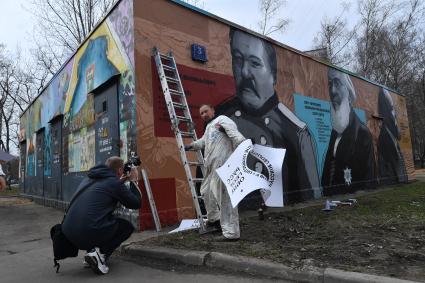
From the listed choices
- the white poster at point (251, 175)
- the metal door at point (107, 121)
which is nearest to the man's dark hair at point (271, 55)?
the metal door at point (107, 121)

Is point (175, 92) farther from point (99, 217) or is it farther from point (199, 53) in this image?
point (99, 217)

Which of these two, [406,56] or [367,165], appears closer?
[367,165]

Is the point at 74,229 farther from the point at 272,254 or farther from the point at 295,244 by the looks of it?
the point at 295,244

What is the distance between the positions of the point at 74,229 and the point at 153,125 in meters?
3.41

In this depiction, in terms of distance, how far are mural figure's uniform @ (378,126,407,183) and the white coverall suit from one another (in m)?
12.6

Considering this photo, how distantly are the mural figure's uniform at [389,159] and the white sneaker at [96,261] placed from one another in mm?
14610

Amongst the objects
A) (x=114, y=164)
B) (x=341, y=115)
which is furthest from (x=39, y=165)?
(x=114, y=164)

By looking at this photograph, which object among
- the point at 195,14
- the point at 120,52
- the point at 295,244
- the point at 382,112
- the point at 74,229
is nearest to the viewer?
the point at 74,229

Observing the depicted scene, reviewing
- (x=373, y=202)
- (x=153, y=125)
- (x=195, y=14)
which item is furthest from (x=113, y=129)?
(x=373, y=202)

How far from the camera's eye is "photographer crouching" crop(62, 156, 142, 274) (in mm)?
5184

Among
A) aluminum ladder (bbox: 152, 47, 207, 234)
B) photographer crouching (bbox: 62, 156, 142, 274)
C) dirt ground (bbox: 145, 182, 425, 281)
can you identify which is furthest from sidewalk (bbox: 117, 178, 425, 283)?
aluminum ladder (bbox: 152, 47, 207, 234)

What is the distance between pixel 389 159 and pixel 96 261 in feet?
53.4

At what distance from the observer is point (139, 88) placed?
8211 mm

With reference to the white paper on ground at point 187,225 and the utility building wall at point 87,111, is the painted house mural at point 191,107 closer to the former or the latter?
the utility building wall at point 87,111
